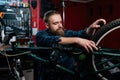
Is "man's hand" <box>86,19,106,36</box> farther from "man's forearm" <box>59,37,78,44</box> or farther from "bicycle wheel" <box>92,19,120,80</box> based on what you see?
"man's forearm" <box>59,37,78,44</box>

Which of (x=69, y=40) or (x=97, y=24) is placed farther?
(x=97, y=24)

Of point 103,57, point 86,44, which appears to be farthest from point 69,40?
point 103,57

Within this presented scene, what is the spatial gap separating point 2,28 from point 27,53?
7.18 ft

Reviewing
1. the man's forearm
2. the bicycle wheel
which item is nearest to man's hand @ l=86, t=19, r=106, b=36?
the bicycle wheel

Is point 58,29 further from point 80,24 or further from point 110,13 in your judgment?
point 80,24

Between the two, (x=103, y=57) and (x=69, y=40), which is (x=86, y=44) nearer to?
(x=69, y=40)

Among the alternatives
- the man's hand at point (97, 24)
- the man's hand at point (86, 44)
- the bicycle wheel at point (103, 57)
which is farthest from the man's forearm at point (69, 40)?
the man's hand at point (97, 24)

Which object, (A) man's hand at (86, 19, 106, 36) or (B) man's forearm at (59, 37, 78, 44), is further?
(A) man's hand at (86, 19, 106, 36)

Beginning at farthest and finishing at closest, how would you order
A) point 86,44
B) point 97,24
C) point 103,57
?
1. point 97,24
2. point 103,57
3. point 86,44

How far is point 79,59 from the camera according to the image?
1.05 metres

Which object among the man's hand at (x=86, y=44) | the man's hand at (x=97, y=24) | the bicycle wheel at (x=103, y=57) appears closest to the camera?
the man's hand at (x=86, y=44)

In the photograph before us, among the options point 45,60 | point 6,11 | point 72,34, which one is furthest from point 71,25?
point 45,60

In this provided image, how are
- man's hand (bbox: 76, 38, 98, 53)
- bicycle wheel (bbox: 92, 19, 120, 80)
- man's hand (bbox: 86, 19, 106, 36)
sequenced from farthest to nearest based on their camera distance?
man's hand (bbox: 86, 19, 106, 36) < bicycle wheel (bbox: 92, 19, 120, 80) < man's hand (bbox: 76, 38, 98, 53)

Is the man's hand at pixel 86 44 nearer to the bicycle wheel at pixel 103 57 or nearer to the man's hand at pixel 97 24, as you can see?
the bicycle wheel at pixel 103 57
